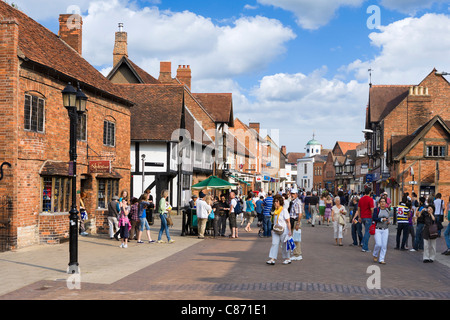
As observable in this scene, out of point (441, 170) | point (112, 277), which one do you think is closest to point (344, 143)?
point (441, 170)

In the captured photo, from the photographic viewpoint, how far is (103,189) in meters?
21.0

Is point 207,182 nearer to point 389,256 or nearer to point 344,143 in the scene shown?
point 389,256

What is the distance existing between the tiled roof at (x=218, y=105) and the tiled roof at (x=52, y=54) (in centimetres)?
2249

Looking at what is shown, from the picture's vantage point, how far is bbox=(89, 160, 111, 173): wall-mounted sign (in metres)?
18.7

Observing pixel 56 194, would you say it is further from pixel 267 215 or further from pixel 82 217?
pixel 267 215

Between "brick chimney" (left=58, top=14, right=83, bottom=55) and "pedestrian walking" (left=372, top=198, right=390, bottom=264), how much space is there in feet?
53.4

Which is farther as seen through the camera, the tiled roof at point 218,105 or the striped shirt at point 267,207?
the tiled roof at point 218,105

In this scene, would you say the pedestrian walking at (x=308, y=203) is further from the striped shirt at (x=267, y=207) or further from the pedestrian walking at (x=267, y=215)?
the striped shirt at (x=267, y=207)

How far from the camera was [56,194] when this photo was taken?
1688cm

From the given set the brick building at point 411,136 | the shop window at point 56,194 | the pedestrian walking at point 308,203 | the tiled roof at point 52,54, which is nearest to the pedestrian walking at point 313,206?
the pedestrian walking at point 308,203

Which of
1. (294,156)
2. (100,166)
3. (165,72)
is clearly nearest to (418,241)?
(100,166)

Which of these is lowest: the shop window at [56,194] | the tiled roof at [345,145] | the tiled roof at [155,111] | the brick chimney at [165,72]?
the shop window at [56,194]

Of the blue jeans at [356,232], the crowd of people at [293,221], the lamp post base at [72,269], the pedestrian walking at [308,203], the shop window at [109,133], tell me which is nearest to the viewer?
the lamp post base at [72,269]

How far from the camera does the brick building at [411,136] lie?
39.7 m
